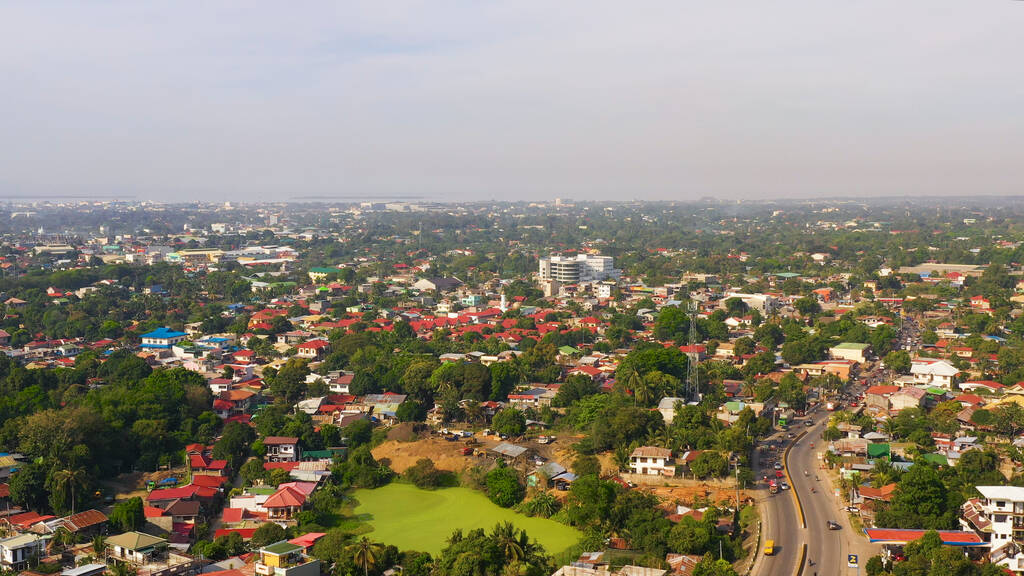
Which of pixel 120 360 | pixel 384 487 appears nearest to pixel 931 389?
pixel 384 487

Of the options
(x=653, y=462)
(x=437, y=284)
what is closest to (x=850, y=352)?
(x=653, y=462)

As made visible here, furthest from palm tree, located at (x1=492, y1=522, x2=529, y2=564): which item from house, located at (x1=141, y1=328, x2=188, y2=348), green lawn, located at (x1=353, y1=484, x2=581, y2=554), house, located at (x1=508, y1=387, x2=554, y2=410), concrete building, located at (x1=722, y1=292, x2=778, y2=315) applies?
A: concrete building, located at (x1=722, y1=292, x2=778, y2=315)

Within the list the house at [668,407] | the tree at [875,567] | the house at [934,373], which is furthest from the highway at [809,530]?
the house at [934,373]

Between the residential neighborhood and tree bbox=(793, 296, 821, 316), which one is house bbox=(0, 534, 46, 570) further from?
tree bbox=(793, 296, 821, 316)

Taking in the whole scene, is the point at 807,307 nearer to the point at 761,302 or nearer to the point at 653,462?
the point at 761,302

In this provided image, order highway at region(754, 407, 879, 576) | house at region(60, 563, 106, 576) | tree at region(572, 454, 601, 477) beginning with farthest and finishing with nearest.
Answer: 1. tree at region(572, 454, 601, 477)
2. highway at region(754, 407, 879, 576)
3. house at region(60, 563, 106, 576)

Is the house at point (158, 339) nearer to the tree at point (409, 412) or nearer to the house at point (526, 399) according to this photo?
the tree at point (409, 412)
